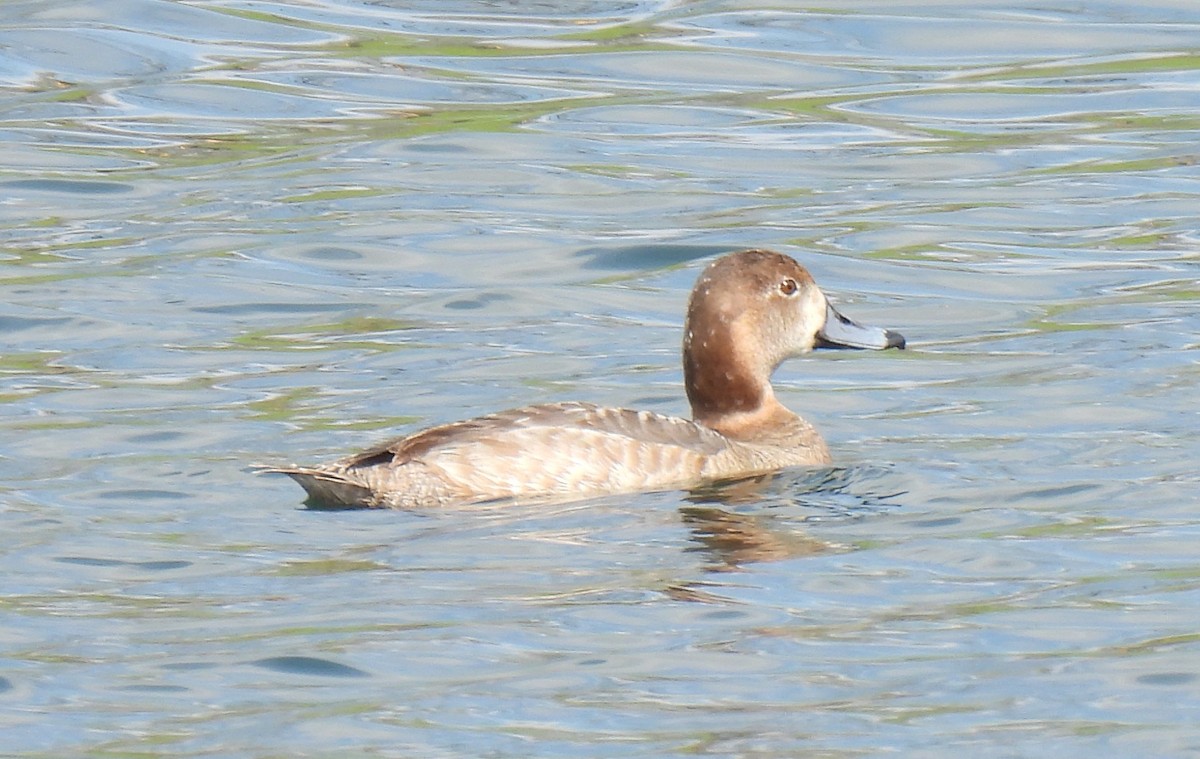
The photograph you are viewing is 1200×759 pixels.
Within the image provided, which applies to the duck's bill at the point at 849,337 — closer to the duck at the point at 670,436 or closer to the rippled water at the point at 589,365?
the duck at the point at 670,436

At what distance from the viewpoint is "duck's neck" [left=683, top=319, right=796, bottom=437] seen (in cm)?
959

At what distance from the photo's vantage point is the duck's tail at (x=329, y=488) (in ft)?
27.2

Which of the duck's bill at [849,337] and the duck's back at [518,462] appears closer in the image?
the duck's back at [518,462]

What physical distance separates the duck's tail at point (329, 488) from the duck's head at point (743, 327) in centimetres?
163

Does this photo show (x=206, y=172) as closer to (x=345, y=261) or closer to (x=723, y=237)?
(x=345, y=261)

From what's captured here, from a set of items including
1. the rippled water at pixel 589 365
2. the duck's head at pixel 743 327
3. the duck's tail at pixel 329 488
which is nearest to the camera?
the rippled water at pixel 589 365

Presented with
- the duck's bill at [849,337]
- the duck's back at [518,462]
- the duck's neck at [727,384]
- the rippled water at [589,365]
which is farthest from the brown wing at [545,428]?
the duck's bill at [849,337]

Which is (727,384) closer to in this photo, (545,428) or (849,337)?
(849,337)

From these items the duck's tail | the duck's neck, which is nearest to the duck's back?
the duck's tail

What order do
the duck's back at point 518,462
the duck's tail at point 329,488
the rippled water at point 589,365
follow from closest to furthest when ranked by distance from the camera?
the rippled water at point 589,365
the duck's tail at point 329,488
the duck's back at point 518,462

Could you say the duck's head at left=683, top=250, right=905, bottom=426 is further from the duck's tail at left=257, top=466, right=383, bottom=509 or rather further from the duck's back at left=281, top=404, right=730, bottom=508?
the duck's tail at left=257, top=466, right=383, bottom=509

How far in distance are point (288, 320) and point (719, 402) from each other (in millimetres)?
3234

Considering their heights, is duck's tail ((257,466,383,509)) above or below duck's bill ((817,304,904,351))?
below

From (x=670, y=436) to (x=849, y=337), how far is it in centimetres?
126
